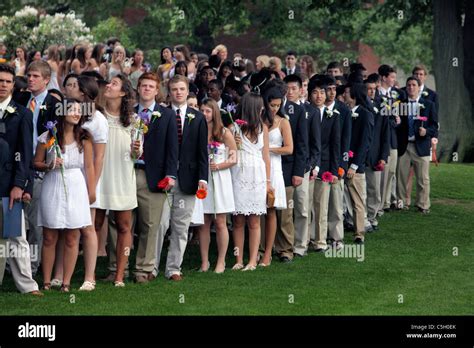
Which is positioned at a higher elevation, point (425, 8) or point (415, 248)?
point (425, 8)

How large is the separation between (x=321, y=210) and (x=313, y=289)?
3247 mm

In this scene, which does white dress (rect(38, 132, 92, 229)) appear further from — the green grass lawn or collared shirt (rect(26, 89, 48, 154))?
collared shirt (rect(26, 89, 48, 154))

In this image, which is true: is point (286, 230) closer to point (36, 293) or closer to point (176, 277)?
point (176, 277)

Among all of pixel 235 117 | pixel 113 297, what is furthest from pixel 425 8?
pixel 113 297

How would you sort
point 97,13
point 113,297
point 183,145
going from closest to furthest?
point 113,297
point 183,145
point 97,13

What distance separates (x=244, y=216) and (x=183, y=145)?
1.45 m

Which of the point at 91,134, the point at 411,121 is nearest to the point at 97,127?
the point at 91,134

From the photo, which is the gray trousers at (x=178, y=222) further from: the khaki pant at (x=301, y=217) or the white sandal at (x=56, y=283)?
the khaki pant at (x=301, y=217)

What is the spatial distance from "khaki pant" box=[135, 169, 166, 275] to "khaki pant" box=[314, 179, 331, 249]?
332 cm

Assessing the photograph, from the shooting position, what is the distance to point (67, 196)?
14.1m

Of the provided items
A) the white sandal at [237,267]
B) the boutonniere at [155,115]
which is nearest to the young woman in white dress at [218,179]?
the white sandal at [237,267]

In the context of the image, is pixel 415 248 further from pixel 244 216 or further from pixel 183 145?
pixel 183 145

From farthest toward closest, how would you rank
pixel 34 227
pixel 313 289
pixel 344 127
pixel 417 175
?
1. pixel 417 175
2. pixel 344 127
3. pixel 34 227
4. pixel 313 289
